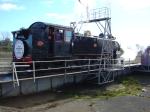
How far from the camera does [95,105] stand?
14.2 m

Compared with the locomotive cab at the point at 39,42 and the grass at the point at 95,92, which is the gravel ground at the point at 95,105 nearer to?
the grass at the point at 95,92

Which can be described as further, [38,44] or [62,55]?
[62,55]

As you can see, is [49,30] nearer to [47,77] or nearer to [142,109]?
[47,77]

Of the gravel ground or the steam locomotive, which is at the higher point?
the steam locomotive

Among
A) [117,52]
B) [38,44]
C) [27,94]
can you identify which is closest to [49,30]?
[38,44]

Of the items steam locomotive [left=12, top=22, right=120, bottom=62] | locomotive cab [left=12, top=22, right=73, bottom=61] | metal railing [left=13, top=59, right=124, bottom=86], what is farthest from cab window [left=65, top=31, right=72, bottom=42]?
metal railing [left=13, top=59, right=124, bottom=86]

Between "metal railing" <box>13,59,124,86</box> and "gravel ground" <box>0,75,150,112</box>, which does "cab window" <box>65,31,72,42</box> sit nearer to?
"metal railing" <box>13,59,124,86</box>

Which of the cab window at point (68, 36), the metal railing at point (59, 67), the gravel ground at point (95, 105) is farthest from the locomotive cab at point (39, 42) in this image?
the gravel ground at point (95, 105)

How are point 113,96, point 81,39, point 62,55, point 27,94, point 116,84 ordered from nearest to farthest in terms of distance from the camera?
point 27,94
point 113,96
point 62,55
point 81,39
point 116,84

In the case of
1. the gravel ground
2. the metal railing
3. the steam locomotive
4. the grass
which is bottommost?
the gravel ground

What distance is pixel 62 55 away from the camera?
1858cm

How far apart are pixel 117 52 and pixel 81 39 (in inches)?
233

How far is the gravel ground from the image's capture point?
13.2m

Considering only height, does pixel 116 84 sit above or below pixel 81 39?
below
